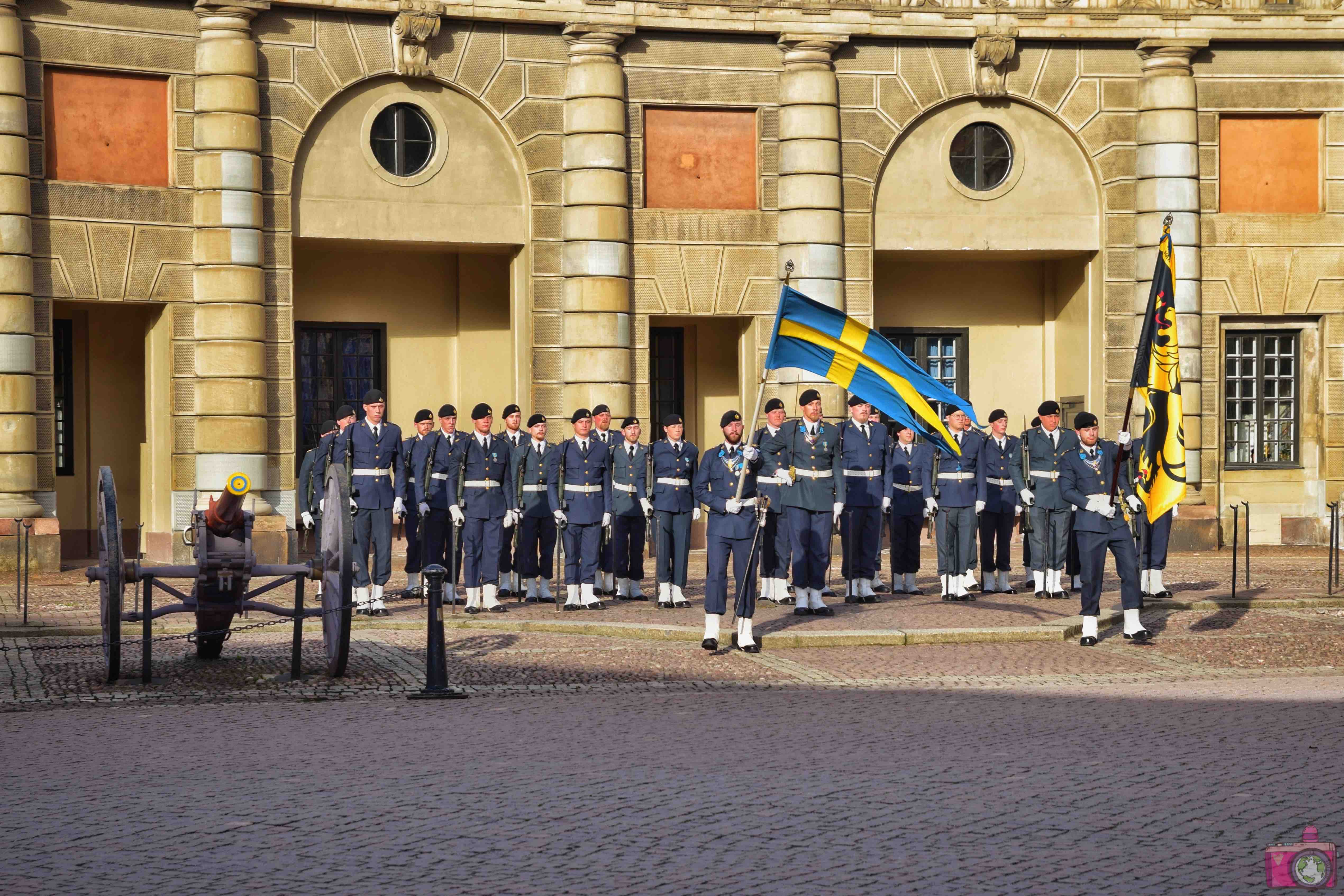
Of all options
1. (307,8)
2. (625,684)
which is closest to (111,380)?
(307,8)

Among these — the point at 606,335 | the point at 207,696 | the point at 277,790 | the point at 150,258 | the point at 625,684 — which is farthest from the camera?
the point at 606,335

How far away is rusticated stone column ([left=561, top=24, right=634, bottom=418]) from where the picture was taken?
21.2 metres

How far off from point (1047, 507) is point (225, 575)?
28.4 feet

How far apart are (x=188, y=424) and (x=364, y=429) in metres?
4.91

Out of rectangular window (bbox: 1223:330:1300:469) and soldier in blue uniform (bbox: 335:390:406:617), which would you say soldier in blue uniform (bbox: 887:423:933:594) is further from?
rectangular window (bbox: 1223:330:1300:469)

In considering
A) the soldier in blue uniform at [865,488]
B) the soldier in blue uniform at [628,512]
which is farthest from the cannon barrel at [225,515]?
the soldier in blue uniform at [865,488]

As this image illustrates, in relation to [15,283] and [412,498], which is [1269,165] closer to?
[412,498]

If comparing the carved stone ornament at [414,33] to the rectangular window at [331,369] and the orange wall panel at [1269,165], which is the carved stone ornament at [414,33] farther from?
the orange wall panel at [1269,165]

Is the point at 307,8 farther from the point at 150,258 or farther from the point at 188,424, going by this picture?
the point at 188,424

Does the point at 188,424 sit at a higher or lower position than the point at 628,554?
higher

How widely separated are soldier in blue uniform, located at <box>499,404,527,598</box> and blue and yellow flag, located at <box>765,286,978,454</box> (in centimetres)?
344

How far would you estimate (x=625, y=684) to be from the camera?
37.6ft

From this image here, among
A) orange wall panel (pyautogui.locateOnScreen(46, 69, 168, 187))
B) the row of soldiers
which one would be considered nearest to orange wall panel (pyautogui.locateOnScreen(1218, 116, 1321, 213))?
the row of soldiers

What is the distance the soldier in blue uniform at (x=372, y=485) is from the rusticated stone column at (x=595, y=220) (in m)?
5.50
